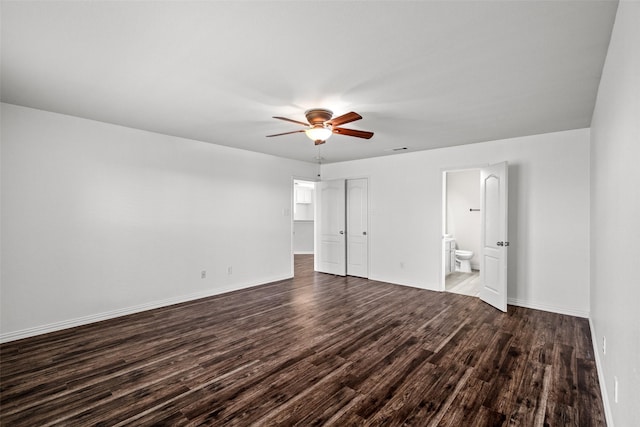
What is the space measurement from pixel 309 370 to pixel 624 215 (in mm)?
2462

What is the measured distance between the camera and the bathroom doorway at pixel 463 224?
6766 millimetres

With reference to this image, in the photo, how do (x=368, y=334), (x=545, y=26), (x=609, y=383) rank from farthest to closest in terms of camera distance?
(x=368, y=334)
(x=609, y=383)
(x=545, y=26)

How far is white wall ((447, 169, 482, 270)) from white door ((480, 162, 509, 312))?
8.47 ft

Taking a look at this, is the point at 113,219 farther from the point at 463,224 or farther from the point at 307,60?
the point at 463,224

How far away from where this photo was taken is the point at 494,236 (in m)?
4.46

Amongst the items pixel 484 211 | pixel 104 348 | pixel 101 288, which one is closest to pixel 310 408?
pixel 104 348

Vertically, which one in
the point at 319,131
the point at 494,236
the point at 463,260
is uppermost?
the point at 319,131

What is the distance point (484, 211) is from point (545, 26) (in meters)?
3.33

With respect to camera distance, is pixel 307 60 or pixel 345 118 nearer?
pixel 307 60

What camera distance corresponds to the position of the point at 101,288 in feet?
12.7

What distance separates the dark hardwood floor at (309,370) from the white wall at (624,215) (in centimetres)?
69

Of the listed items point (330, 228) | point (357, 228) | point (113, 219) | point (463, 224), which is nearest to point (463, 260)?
point (463, 224)

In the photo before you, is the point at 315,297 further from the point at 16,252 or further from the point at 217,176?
the point at 16,252

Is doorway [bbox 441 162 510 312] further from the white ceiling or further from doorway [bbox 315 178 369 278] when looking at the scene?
doorway [bbox 315 178 369 278]
